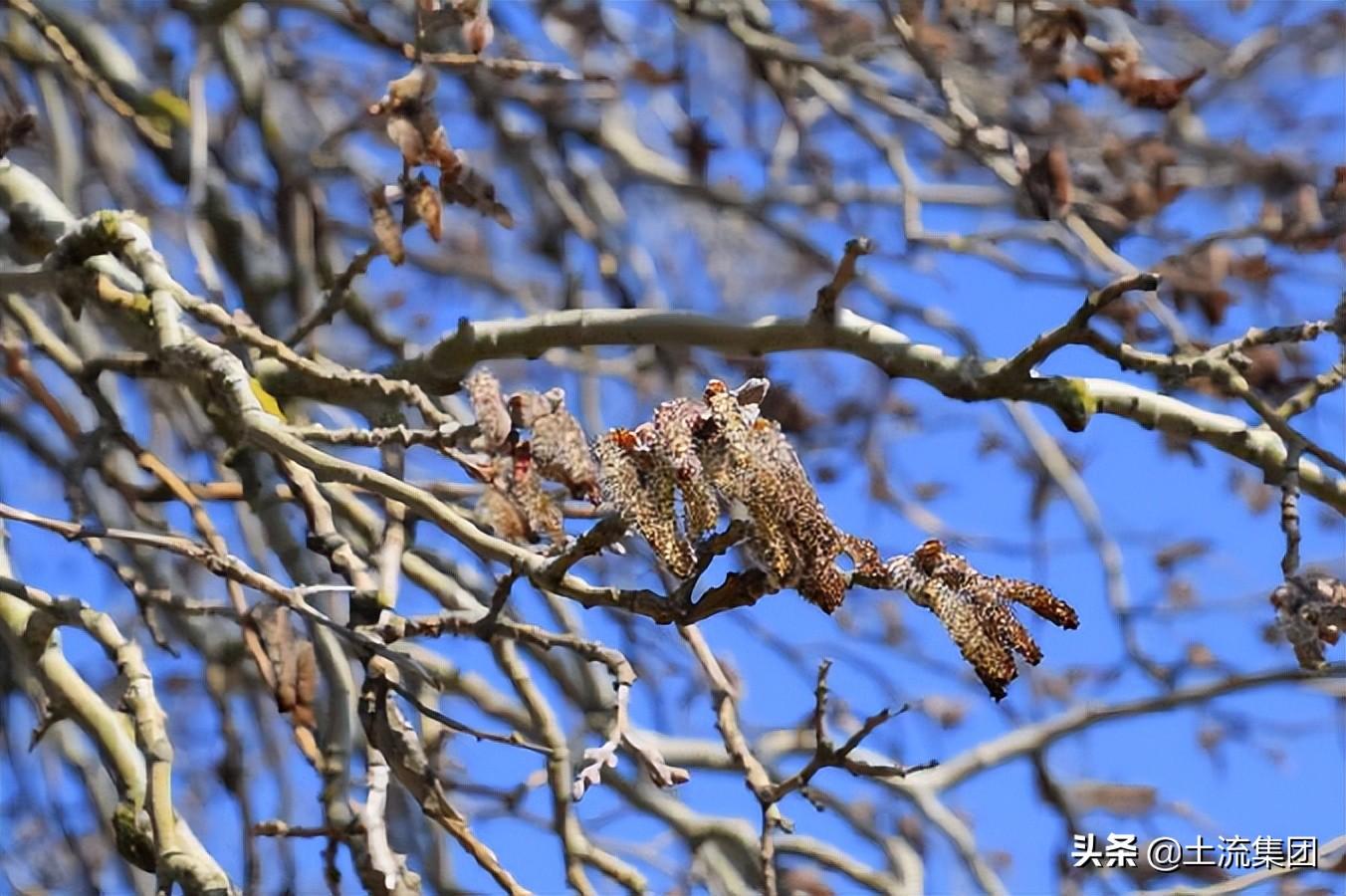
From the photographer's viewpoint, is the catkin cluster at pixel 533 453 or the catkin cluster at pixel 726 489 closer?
the catkin cluster at pixel 726 489

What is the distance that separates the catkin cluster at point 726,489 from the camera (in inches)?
63.9

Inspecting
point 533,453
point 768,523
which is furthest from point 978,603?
point 533,453

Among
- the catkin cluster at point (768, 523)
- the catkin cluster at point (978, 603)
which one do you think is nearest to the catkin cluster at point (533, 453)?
the catkin cluster at point (768, 523)

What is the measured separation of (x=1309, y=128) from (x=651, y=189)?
203 centimetres

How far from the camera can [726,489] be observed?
1.63 m

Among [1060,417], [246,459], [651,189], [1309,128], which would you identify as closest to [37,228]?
[246,459]

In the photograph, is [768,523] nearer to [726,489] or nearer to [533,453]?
[726,489]

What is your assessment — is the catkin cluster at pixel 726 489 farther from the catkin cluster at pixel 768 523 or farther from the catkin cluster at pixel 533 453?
the catkin cluster at pixel 533 453

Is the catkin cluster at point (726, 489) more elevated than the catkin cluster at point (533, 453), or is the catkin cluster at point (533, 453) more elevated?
the catkin cluster at point (533, 453)

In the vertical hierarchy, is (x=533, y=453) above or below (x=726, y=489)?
above

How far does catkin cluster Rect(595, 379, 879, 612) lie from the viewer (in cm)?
162

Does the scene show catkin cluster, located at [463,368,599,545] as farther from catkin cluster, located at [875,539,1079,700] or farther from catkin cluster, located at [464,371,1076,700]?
catkin cluster, located at [875,539,1079,700]

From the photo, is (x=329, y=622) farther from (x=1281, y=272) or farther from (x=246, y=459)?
(x=1281, y=272)

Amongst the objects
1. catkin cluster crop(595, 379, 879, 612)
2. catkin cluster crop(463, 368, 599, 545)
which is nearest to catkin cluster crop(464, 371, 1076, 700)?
catkin cluster crop(595, 379, 879, 612)
